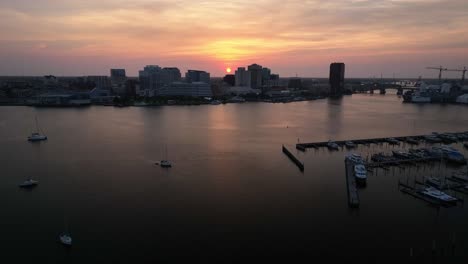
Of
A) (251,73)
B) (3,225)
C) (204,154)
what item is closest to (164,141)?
(204,154)

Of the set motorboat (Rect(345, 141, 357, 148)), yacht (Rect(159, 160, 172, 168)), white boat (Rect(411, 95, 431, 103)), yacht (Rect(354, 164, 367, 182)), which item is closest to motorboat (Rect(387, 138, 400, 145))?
motorboat (Rect(345, 141, 357, 148))

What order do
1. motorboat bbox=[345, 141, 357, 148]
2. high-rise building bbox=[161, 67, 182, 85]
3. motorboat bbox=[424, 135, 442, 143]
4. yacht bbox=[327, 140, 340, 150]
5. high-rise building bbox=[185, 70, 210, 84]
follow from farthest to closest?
1. high-rise building bbox=[185, 70, 210, 84]
2. high-rise building bbox=[161, 67, 182, 85]
3. motorboat bbox=[424, 135, 442, 143]
4. motorboat bbox=[345, 141, 357, 148]
5. yacht bbox=[327, 140, 340, 150]

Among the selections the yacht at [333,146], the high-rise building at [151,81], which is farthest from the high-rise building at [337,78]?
the yacht at [333,146]

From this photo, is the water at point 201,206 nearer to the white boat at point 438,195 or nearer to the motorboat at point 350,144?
the white boat at point 438,195

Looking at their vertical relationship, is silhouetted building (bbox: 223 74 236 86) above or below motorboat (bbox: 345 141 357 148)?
above

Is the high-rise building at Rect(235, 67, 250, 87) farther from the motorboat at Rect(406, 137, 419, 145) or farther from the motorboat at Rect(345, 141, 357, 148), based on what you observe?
the motorboat at Rect(345, 141, 357, 148)

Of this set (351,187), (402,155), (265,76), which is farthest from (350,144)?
(265,76)
